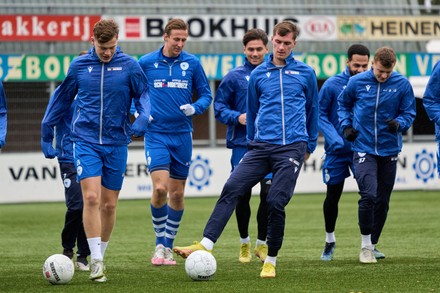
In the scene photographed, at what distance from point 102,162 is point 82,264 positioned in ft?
5.21

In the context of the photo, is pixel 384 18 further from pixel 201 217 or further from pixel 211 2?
pixel 201 217

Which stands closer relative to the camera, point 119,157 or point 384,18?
point 119,157

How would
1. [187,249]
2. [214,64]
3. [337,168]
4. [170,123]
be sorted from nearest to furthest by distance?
[187,249]
[170,123]
[337,168]
[214,64]

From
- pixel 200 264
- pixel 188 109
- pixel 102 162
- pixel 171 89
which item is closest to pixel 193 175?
pixel 171 89

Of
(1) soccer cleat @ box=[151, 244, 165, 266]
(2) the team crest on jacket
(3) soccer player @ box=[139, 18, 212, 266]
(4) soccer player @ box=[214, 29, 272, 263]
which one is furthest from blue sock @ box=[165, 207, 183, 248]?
(2) the team crest on jacket

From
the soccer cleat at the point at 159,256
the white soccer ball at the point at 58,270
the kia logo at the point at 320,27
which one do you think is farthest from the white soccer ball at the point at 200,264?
the kia logo at the point at 320,27

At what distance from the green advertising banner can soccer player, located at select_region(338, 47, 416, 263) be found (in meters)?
15.5

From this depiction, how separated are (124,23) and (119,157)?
1761cm

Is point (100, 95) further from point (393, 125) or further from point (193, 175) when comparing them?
point (193, 175)

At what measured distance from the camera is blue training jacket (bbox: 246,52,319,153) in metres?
9.86

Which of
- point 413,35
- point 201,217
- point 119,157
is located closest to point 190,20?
point 413,35

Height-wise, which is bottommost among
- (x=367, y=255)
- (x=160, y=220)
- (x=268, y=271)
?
(x=367, y=255)

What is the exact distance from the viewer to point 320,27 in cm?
2858

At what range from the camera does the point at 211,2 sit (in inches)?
1198
